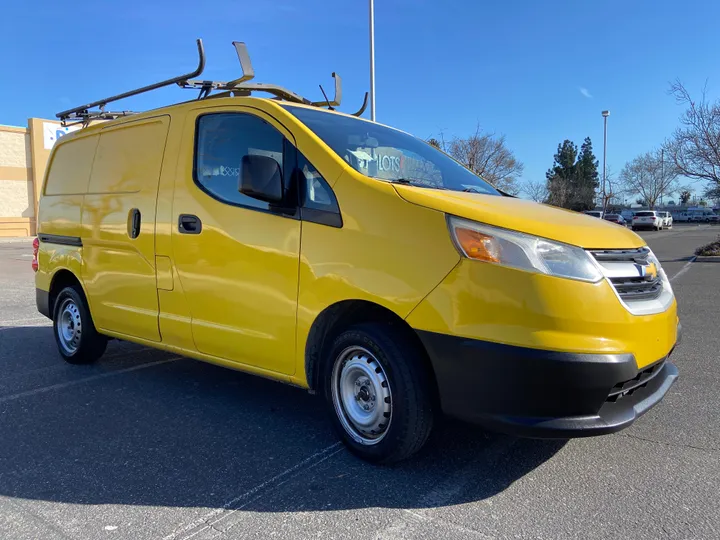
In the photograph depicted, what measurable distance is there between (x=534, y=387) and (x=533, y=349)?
7.1 inches

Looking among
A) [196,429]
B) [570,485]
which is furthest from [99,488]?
[570,485]

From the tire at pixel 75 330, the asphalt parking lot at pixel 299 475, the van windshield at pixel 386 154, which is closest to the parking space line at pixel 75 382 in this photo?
the asphalt parking lot at pixel 299 475

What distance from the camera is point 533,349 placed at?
2.58 metres

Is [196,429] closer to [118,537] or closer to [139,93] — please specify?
[118,537]

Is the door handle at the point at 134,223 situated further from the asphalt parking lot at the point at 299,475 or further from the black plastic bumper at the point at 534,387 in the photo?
the black plastic bumper at the point at 534,387

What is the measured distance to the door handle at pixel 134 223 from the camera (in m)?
4.39

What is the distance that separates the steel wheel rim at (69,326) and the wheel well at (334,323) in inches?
116

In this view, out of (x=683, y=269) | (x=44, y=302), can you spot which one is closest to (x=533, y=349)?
(x=44, y=302)

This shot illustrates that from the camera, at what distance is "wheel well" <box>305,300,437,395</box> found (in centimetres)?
315

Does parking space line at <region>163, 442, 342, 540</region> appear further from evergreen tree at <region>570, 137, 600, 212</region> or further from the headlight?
evergreen tree at <region>570, 137, 600, 212</region>

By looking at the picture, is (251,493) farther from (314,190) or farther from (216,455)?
(314,190)

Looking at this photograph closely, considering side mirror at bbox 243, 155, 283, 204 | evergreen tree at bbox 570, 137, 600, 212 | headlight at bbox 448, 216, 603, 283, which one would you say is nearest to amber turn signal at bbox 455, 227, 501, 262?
headlight at bbox 448, 216, 603, 283

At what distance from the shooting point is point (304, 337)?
131 inches

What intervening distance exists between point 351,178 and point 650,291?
1.73 meters
